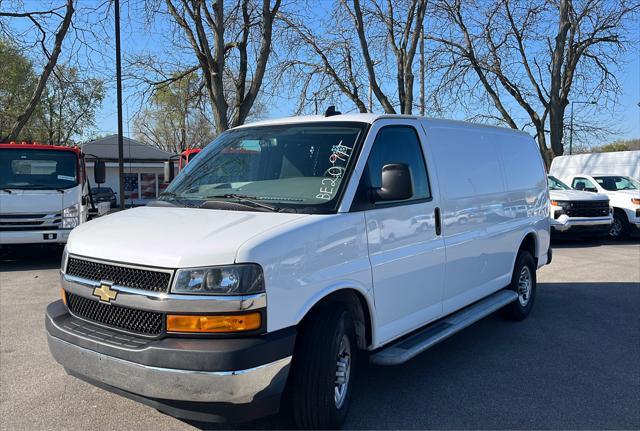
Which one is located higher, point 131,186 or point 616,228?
point 131,186

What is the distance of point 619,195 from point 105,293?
15106 mm

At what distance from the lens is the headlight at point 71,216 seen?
1011 centimetres

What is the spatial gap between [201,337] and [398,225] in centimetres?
173

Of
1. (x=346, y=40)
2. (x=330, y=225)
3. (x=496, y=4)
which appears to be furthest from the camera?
(x=496, y=4)

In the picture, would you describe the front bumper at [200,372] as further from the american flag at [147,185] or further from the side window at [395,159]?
the american flag at [147,185]

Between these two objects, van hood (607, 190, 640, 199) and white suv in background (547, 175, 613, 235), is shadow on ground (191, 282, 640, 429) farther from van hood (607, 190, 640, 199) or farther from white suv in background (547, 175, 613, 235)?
van hood (607, 190, 640, 199)

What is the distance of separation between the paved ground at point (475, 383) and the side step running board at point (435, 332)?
406 millimetres

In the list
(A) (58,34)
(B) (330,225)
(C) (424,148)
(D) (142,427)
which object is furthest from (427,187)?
(A) (58,34)

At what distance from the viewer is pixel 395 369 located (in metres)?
4.73

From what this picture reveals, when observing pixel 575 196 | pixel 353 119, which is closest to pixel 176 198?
pixel 353 119

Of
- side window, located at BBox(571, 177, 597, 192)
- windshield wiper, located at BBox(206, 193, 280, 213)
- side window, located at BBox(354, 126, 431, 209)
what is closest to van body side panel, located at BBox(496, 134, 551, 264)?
side window, located at BBox(354, 126, 431, 209)

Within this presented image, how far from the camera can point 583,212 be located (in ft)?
43.8

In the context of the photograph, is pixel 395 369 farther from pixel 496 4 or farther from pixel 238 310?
pixel 496 4

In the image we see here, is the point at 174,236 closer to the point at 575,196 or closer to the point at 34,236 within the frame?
the point at 34,236
